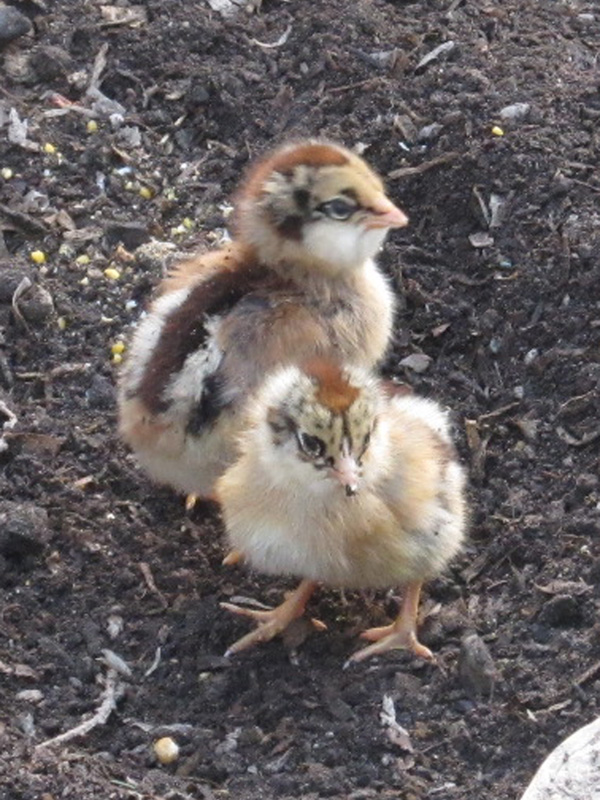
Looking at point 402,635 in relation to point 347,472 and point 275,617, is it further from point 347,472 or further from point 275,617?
point 347,472

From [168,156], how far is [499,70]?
1.28 metres

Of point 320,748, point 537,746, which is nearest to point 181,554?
point 320,748

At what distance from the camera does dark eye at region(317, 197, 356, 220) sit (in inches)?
218

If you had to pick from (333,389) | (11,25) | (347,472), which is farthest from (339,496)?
(11,25)

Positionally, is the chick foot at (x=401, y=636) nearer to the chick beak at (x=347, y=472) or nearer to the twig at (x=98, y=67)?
the chick beak at (x=347, y=472)

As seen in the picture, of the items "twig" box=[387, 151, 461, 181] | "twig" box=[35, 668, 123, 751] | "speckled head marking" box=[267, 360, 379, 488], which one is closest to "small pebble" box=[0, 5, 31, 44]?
"twig" box=[387, 151, 461, 181]

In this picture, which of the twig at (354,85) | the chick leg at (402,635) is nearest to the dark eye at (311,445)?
the chick leg at (402,635)

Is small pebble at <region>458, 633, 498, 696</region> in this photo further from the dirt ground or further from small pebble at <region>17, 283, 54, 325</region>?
small pebble at <region>17, 283, 54, 325</region>

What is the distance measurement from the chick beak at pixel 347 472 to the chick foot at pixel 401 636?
0.50 meters

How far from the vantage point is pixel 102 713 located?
4926 mm

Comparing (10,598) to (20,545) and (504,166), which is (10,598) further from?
(504,166)

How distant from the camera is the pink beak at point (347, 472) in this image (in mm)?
4754

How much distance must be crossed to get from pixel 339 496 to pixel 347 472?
0.17 m

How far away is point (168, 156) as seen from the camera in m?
6.84
